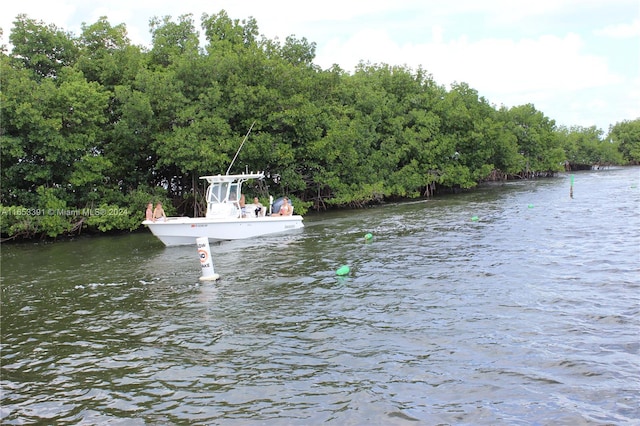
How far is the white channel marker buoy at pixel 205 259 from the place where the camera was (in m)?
15.6

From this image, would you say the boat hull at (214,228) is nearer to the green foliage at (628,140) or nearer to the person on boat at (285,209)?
the person on boat at (285,209)

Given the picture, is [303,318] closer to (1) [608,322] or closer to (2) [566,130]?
(1) [608,322]

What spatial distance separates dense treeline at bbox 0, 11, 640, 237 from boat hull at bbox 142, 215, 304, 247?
19.7 ft

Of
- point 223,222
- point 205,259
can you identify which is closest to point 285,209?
point 223,222

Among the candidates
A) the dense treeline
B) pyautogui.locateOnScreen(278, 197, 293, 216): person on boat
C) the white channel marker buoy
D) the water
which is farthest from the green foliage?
the white channel marker buoy

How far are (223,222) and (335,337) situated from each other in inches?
569

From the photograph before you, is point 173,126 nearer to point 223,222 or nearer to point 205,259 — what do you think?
point 223,222

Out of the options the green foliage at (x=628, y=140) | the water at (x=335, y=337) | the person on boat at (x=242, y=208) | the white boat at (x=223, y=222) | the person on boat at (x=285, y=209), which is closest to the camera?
the water at (x=335, y=337)

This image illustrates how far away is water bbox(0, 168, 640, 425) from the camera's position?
7.58 metres

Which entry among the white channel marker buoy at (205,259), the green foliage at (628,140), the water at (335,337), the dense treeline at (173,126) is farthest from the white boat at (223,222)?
the green foliage at (628,140)

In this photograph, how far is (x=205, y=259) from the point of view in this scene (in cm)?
1579

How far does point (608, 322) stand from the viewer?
10.5 m

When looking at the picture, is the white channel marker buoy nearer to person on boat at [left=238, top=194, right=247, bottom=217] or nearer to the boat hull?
the boat hull

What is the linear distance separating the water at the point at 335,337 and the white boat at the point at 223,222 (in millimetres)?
3619
